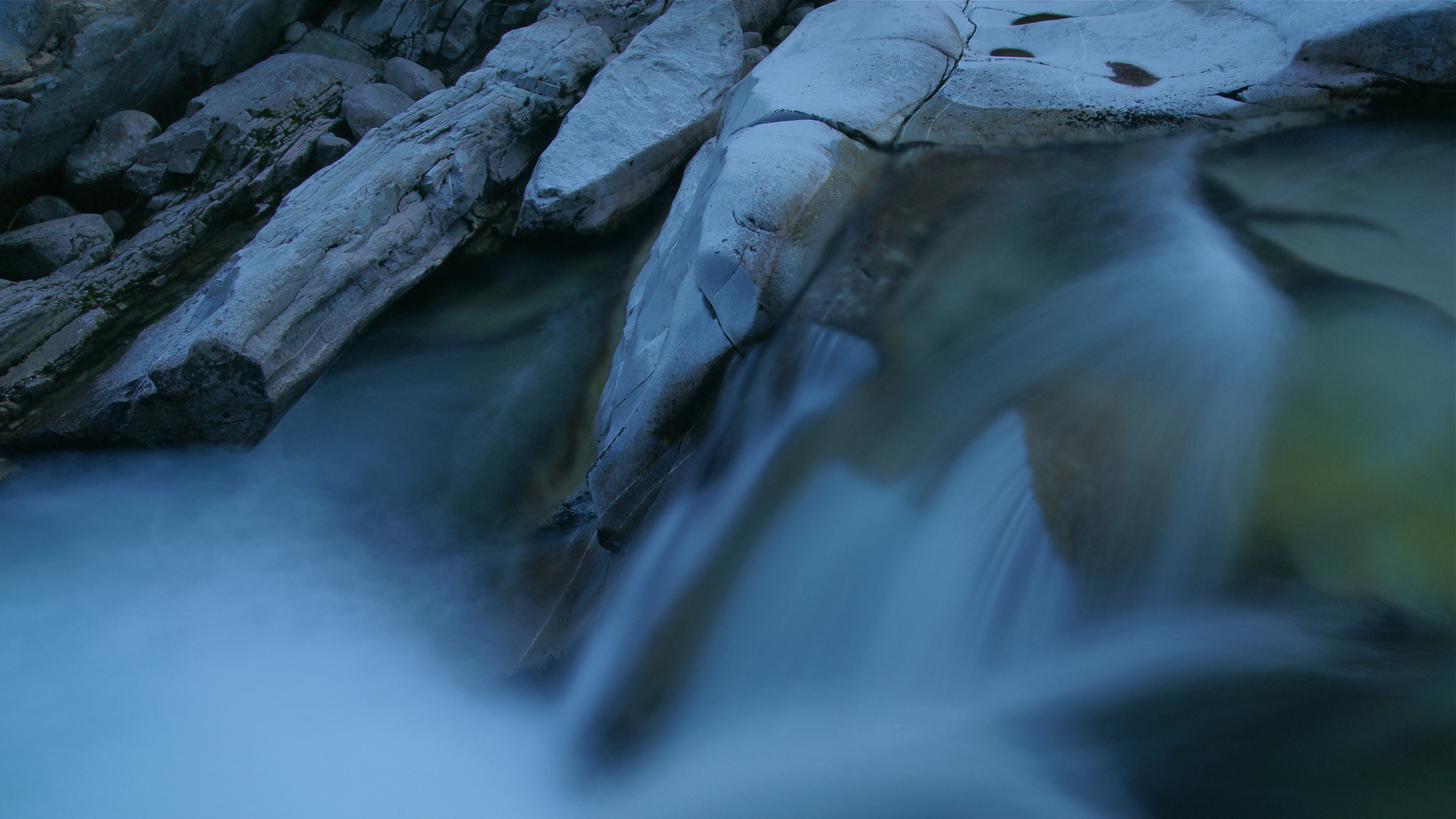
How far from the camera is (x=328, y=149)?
492 cm

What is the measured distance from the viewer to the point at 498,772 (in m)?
A: 2.25

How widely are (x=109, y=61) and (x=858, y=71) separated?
180 inches

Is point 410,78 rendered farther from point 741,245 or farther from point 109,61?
point 741,245

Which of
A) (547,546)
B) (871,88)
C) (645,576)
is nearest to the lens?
(645,576)

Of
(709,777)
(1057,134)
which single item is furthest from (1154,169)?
(709,777)

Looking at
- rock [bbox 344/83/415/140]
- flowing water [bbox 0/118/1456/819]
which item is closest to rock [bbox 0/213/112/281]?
flowing water [bbox 0/118/1456/819]

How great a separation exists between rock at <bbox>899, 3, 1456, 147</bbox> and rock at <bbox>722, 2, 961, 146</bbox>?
0.38 feet

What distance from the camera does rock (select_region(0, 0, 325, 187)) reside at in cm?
447

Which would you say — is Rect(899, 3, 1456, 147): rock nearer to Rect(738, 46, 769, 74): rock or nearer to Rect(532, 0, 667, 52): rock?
Rect(738, 46, 769, 74): rock

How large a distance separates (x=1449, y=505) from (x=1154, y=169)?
158 cm

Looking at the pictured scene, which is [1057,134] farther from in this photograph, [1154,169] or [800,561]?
[800,561]

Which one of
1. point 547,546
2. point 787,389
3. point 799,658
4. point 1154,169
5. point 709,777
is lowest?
point 547,546

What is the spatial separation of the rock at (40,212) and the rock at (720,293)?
4.14 meters

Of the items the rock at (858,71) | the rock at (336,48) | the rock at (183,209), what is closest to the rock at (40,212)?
the rock at (183,209)
